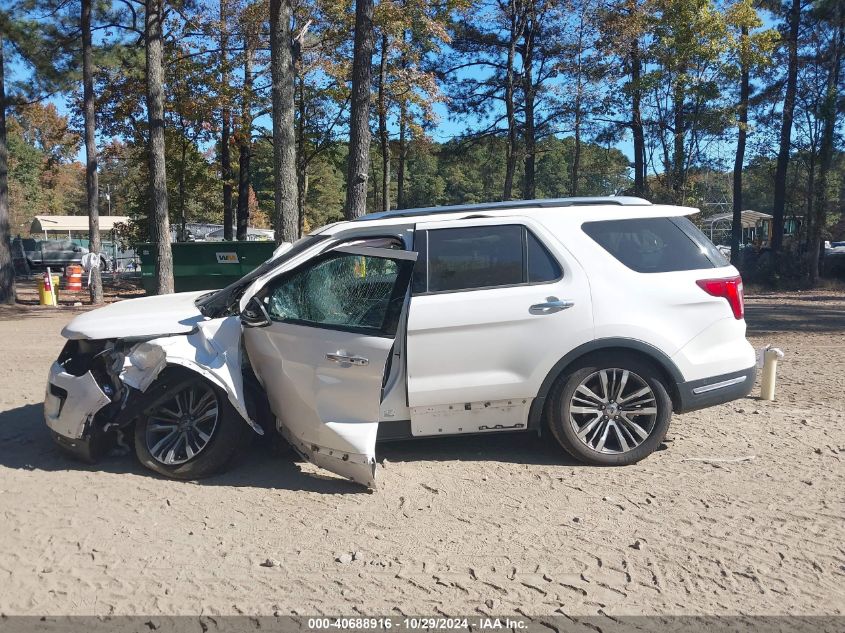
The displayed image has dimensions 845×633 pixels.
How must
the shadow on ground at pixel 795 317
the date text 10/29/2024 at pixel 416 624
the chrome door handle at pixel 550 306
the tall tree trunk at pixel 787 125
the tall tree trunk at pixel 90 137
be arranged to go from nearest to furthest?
the date text 10/29/2024 at pixel 416 624, the chrome door handle at pixel 550 306, the shadow on ground at pixel 795 317, the tall tree trunk at pixel 90 137, the tall tree trunk at pixel 787 125

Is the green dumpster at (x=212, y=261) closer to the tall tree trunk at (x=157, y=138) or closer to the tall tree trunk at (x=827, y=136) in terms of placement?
the tall tree trunk at (x=157, y=138)

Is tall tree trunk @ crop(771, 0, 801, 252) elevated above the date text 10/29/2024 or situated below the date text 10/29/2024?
above

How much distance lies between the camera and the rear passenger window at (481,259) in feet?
16.3

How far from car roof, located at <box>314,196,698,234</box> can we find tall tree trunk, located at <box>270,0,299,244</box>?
6060 millimetres

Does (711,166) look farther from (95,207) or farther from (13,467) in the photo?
(13,467)

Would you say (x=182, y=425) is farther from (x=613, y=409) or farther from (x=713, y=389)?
(x=713, y=389)

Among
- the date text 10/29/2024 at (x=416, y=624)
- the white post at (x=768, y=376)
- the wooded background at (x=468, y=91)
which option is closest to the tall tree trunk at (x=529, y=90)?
the wooded background at (x=468, y=91)

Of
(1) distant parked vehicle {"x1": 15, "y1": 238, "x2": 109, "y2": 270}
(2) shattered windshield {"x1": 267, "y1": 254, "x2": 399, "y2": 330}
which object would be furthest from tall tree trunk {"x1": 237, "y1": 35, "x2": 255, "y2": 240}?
(2) shattered windshield {"x1": 267, "y1": 254, "x2": 399, "y2": 330}

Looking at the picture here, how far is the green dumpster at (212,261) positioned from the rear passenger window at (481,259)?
51.8 ft

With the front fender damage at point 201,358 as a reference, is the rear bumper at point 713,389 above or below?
below

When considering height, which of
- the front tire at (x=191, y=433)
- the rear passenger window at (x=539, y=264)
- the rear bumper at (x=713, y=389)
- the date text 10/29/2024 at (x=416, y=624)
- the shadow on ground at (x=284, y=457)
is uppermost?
the rear passenger window at (x=539, y=264)

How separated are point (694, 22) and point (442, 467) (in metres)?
19.7

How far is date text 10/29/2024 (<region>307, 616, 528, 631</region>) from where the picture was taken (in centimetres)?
325

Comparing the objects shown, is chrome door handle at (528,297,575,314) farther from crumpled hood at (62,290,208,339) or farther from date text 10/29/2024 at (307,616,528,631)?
crumpled hood at (62,290,208,339)
